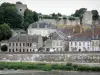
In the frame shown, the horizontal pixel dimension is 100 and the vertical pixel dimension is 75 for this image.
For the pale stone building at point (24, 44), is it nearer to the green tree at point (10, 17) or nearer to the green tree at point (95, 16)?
the green tree at point (10, 17)

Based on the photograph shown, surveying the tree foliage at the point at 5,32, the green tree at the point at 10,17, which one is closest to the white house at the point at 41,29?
the tree foliage at the point at 5,32

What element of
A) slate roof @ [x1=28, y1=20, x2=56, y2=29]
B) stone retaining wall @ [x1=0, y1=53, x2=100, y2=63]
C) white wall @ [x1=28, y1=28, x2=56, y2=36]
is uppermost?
slate roof @ [x1=28, y1=20, x2=56, y2=29]

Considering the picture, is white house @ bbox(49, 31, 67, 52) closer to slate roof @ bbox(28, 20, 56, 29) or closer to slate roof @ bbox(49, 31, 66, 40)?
slate roof @ bbox(49, 31, 66, 40)

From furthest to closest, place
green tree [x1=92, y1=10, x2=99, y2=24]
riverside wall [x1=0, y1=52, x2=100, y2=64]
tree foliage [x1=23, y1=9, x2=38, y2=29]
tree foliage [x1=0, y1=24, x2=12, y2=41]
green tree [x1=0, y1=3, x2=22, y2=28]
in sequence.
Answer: green tree [x1=92, y1=10, x2=99, y2=24] → tree foliage [x1=23, y1=9, x2=38, y2=29] → green tree [x1=0, y1=3, x2=22, y2=28] → tree foliage [x1=0, y1=24, x2=12, y2=41] → riverside wall [x1=0, y1=52, x2=100, y2=64]

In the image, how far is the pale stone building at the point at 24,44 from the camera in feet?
255

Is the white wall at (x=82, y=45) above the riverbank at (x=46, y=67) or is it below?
above

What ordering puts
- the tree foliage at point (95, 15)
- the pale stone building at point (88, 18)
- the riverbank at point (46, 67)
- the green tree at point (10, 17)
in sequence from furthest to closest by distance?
the tree foliage at point (95, 15) → the pale stone building at point (88, 18) → the green tree at point (10, 17) → the riverbank at point (46, 67)

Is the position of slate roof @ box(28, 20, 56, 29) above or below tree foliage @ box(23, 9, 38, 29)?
below

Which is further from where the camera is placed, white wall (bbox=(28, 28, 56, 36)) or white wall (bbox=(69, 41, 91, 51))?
white wall (bbox=(28, 28, 56, 36))

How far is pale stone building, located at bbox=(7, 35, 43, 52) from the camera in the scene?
77.7 meters

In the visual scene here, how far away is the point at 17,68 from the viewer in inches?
2625


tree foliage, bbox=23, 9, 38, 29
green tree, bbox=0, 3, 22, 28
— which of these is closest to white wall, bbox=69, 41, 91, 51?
tree foliage, bbox=23, 9, 38, 29

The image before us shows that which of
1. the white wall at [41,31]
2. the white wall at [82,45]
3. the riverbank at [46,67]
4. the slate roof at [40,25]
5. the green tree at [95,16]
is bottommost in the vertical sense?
the riverbank at [46,67]

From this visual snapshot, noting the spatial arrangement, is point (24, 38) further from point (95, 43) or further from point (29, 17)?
point (29, 17)
